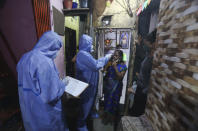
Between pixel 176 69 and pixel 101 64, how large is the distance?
66.5 inches

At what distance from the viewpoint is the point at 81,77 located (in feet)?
8.58

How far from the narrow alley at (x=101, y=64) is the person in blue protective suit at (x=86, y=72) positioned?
26mm

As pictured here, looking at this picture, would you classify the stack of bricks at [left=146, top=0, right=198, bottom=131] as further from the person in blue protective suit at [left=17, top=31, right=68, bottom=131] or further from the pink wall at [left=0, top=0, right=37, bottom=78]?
the pink wall at [left=0, top=0, right=37, bottom=78]

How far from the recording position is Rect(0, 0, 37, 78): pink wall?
1779mm

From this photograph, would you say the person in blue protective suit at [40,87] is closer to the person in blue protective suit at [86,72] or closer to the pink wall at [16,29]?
the pink wall at [16,29]

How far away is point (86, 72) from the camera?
2.56m

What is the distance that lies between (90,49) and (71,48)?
1676mm

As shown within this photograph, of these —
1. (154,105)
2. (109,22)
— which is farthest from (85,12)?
(154,105)

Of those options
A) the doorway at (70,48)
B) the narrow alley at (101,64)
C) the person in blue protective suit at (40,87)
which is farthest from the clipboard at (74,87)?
the doorway at (70,48)

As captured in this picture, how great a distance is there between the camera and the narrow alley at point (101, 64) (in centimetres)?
91

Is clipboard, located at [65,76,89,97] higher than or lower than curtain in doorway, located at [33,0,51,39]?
lower

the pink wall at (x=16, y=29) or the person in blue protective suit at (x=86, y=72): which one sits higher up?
the pink wall at (x=16, y=29)

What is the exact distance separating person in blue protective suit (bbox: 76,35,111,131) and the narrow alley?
3 centimetres

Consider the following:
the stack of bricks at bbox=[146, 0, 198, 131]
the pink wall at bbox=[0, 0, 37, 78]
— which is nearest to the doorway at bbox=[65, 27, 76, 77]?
the pink wall at bbox=[0, 0, 37, 78]
